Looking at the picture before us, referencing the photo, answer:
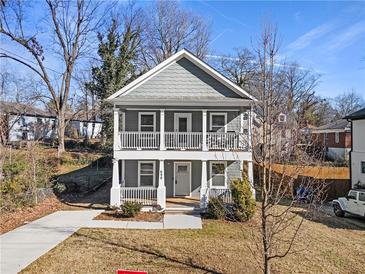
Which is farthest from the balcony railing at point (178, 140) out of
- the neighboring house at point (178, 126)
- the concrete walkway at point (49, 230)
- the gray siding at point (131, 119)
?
the concrete walkway at point (49, 230)

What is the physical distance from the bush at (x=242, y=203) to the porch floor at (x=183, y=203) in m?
2.51

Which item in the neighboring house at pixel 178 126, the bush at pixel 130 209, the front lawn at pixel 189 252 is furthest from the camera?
the neighboring house at pixel 178 126

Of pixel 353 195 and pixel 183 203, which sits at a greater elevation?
pixel 353 195

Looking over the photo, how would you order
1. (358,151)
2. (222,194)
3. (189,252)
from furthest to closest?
(358,151)
(222,194)
(189,252)

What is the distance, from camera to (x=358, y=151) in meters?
20.1

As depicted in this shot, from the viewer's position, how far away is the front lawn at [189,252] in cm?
854

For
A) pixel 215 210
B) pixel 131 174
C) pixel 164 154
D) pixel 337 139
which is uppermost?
pixel 337 139

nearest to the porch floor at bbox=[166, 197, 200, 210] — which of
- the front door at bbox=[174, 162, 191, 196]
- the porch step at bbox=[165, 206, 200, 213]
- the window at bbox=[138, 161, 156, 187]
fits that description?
the porch step at bbox=[165, 206, 200, 213]

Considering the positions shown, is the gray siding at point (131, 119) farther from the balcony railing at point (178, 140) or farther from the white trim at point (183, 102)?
the white trim at point (183, 102)

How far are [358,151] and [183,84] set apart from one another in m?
12.4

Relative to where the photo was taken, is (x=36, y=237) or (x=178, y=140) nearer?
(x=36, y=237)

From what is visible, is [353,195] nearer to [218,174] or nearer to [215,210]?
[218,174]

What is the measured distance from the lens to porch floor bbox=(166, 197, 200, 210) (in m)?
16.1

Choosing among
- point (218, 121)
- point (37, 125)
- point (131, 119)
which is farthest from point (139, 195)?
→ point (37, 125)
